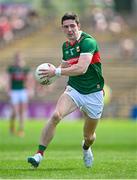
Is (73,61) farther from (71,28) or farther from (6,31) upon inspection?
(6,31)

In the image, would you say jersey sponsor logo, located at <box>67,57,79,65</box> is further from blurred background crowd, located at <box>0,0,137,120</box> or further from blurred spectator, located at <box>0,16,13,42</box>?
blurred spectator, located at <box>0,16,13,42</box>

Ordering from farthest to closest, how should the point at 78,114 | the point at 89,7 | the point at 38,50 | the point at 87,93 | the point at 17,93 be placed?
the point at 89,7 → the point at 38,50 → the point at 78,114 → the point at 17,93 → the point at 87,93

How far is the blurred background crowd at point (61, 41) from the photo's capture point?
41.9m

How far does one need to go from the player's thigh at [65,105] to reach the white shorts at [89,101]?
0.22 feet

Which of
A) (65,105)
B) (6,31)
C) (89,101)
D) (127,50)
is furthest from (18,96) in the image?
(6,31)

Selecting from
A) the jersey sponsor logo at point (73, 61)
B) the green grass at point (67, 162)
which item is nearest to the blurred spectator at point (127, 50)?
the green grass at point (67, 162)

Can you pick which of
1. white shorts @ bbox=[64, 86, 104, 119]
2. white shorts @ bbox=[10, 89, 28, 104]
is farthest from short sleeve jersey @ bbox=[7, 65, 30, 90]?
white shorts @ bbox=[64, 86, 104, 119]

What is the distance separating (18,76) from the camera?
27391 millimetres

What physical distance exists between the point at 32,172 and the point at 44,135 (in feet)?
2.77

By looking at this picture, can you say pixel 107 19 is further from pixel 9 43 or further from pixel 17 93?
pixel 17 93

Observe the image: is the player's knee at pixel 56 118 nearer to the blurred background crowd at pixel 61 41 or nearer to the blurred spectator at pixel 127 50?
the blurred background crowd at pixel 61 41

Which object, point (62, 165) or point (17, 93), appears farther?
point (17, 93)

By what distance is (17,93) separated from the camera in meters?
27.4

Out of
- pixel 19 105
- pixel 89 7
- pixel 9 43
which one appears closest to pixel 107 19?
pixel 89 7
